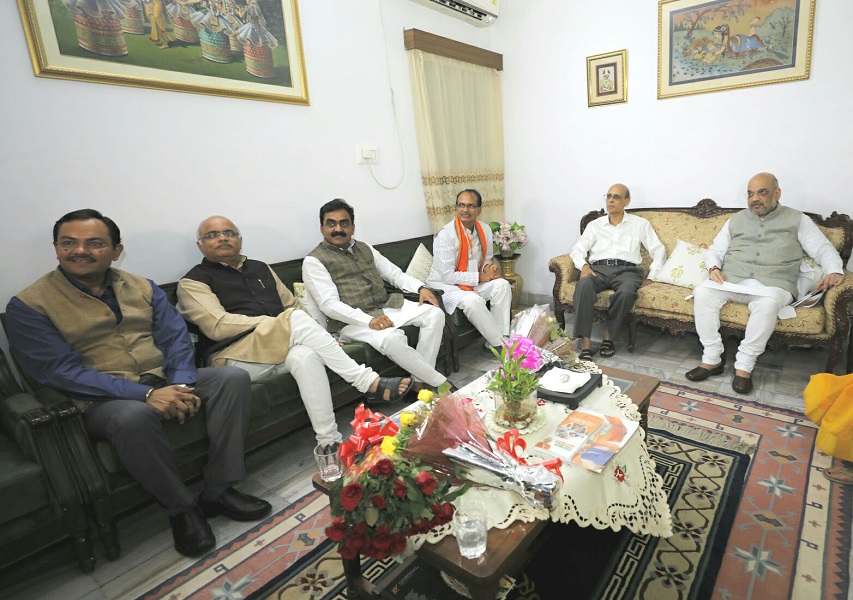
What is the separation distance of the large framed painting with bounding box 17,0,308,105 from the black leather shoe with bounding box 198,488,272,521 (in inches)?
81.3

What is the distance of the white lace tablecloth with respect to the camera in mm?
1247

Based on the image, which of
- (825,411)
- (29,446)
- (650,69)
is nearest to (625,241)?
(650,69)

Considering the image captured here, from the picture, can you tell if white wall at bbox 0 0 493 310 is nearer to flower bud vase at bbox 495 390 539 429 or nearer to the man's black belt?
the man's black belt

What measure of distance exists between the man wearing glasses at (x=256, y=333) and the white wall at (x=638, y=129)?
279 cm

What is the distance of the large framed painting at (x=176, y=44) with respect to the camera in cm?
209

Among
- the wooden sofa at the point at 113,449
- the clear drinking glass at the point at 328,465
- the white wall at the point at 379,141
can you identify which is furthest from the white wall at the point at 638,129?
the clear drinking glass at the point at 328,465

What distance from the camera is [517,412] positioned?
1625 millimetres

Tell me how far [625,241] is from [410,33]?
7.76 ft

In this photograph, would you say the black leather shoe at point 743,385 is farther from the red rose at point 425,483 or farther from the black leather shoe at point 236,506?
the black leather shoe at point 236,506

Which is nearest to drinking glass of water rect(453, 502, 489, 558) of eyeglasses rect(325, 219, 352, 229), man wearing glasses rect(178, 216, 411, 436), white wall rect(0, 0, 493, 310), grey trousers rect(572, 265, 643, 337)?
man wearing glasses rect(178, 216, 411, 436)

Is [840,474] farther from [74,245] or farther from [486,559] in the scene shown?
[74,245]

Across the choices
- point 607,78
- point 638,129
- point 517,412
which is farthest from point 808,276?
point 517,412

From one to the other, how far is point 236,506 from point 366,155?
253 centimetres

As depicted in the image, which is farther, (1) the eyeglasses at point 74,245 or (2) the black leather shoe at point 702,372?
(2) the black leather shoe at point 702,372
